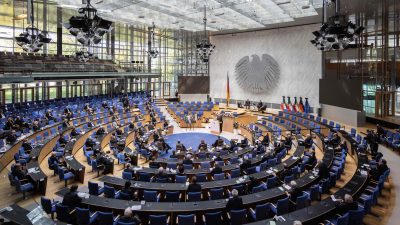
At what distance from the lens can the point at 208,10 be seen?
20891mm

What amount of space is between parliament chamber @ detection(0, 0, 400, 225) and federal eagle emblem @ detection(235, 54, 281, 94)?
13 centimetres

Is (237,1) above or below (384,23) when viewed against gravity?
above

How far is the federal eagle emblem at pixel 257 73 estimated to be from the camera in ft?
101

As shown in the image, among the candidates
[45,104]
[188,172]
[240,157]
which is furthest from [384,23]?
[45,104]

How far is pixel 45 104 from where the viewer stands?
24.5 meters

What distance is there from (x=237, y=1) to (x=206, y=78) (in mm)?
16742

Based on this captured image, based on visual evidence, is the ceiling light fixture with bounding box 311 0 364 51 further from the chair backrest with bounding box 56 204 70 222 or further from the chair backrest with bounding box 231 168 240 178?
the chair backrest with bounding box 56 204 70 222

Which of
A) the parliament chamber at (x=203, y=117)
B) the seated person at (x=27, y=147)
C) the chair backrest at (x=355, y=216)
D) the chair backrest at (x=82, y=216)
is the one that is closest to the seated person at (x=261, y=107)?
the parliament chamber at (x=203, y=117)

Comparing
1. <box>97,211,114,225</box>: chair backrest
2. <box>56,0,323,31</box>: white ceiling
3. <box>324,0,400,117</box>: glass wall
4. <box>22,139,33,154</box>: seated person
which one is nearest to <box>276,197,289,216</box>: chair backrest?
<box>97,211,114,225</box>: chair backrest

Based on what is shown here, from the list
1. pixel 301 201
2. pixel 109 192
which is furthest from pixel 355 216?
pixel 109 192

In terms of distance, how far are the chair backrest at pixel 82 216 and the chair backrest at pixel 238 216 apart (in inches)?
137

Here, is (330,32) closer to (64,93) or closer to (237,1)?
(237,1)

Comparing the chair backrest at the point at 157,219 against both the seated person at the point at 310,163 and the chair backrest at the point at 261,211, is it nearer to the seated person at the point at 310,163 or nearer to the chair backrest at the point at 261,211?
the chair backrest at the point at 261,211

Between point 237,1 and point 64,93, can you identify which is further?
point 64,93
